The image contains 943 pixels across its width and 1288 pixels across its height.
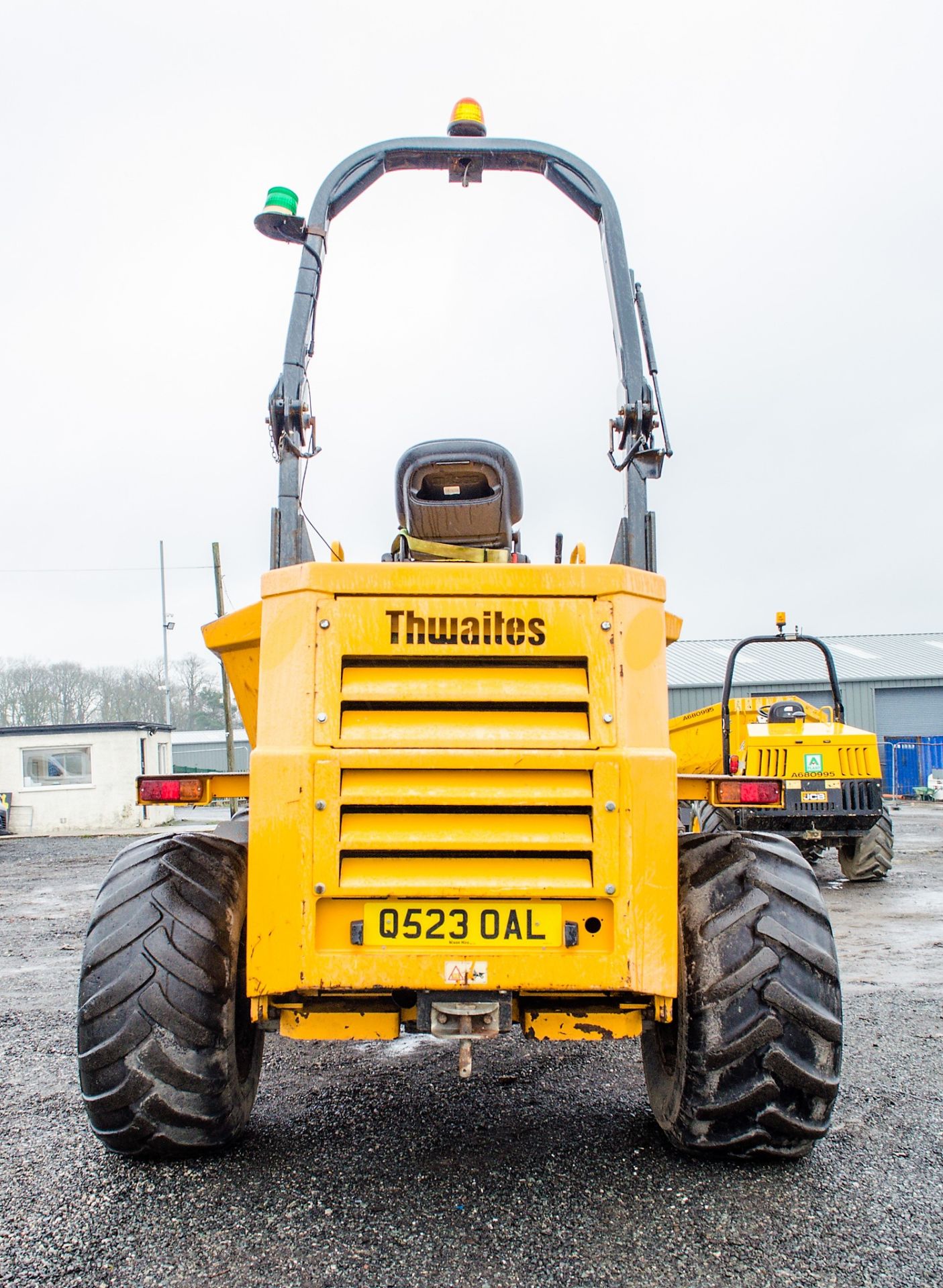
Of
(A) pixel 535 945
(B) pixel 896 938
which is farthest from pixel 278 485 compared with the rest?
(B) pixel 896 938

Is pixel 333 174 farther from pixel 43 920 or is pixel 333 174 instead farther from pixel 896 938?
pixel 43 920

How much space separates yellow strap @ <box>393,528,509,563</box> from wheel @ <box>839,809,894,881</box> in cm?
873

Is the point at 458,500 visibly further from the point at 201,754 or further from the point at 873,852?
the point at 201,754

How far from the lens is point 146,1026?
11.0 feet

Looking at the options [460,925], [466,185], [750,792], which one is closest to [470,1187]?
[460,925]

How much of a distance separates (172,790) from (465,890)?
1267 mm

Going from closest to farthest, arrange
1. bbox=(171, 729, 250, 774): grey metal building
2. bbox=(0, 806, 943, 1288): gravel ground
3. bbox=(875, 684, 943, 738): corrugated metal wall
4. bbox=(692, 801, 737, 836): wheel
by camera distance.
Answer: bbox=(0, 806, 943, 1288): gravel ground, bbox=(692, 801, 737, 836): wheel, bbox=(875, 684, 943, 738): corrugated metal wall, bbox=(171, 729, 250, 774): grey metal building

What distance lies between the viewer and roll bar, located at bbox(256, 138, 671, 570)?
394 cm

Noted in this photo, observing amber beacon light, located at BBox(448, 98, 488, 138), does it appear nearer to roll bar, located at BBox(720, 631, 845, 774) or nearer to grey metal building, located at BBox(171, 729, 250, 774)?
roll bar, located at BBox(720, 631, 845, 774)

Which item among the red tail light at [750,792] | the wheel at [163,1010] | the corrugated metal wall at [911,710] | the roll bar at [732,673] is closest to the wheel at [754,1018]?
the red tail light at [750,792]

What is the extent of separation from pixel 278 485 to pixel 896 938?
6929mm

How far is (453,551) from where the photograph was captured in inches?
181

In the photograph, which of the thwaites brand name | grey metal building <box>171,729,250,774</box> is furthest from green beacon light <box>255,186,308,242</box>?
grey metal building <box>171,729,250,774</box>

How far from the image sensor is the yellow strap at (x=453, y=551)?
460 cm
